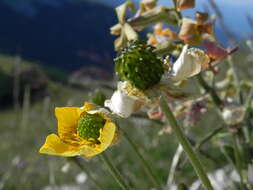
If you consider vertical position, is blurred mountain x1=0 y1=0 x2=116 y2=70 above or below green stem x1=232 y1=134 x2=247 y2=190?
above

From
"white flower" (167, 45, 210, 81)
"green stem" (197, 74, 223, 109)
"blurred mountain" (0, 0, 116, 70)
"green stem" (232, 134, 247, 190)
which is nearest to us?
"white flower" (167, 45, 210, 81)

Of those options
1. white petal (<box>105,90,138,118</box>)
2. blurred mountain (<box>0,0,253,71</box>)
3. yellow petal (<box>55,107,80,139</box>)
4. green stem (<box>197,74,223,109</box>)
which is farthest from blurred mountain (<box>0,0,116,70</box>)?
white petal (<box>105,90,138,118</box>)

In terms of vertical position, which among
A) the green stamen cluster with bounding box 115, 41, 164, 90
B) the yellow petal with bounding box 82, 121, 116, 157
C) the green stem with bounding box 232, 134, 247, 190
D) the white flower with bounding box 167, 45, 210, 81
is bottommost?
the green stem with bounding box 232, 134, 247, 190

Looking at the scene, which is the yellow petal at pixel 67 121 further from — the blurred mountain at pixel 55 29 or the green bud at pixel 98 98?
the blurred mountain at pixel 55 29

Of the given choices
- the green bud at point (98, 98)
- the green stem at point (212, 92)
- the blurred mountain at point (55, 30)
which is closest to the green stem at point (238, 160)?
the green stem at point (212, 92)

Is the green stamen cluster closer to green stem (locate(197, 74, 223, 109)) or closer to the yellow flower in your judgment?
the yellow flower

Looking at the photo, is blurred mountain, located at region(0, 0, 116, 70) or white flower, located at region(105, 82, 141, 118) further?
blurred mountain, located at region(0, 0, 116, 70)

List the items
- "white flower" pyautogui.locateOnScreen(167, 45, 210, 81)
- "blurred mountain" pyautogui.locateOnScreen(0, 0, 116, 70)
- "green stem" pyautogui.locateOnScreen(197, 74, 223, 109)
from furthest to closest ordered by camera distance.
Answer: "blurred mountain" pyautogui.locateOnScreen(0, 0, 116, 70) → "green stem" pyautogui.locateOnScreen(197, 74, 223, 109) → "white flower" pyautogui.locateOnScreen(167, 45, 210, 81)

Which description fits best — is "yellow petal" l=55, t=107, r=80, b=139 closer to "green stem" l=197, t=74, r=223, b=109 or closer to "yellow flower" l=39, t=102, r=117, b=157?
"yellow flower" l=39, t=102, r=117, b=157
